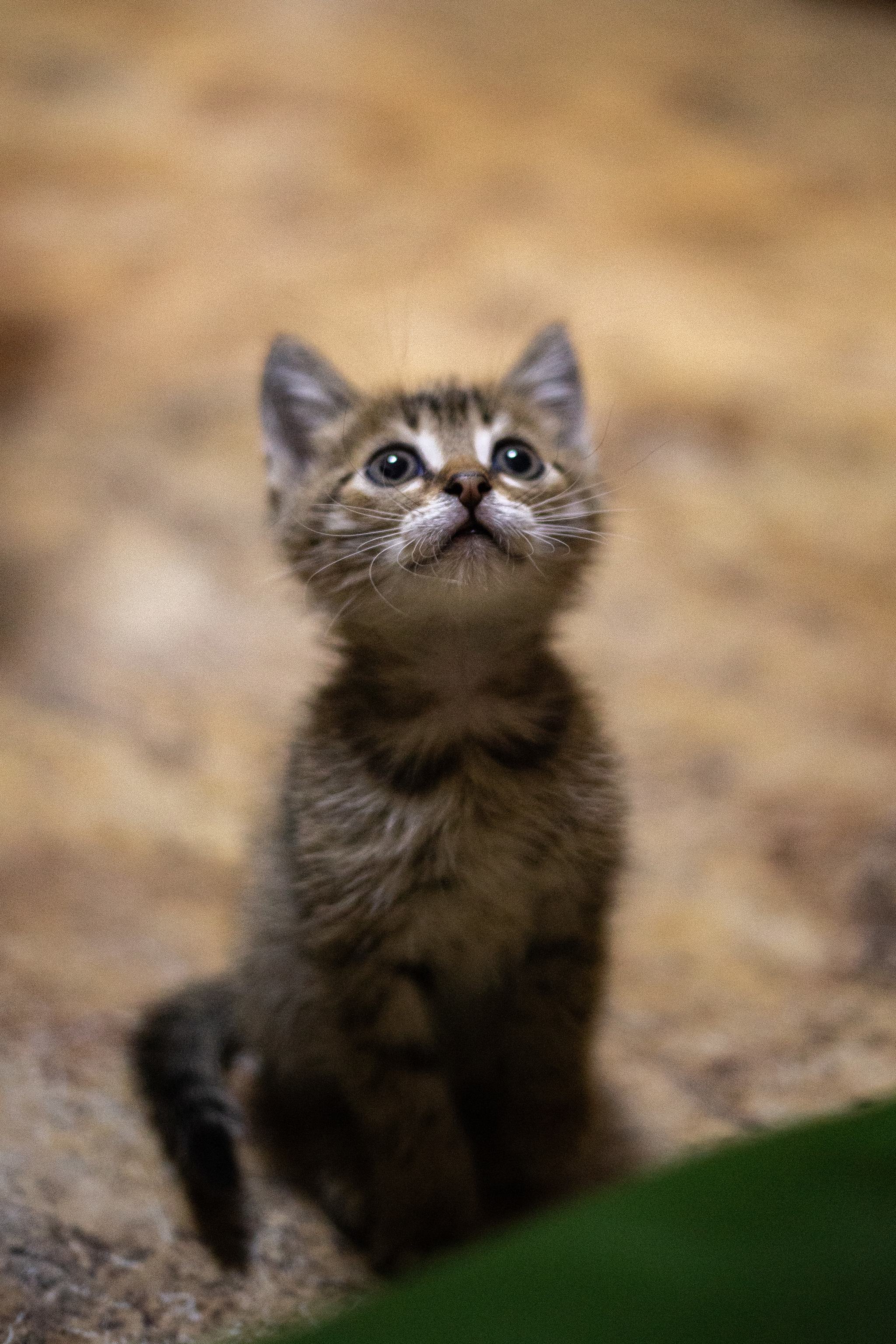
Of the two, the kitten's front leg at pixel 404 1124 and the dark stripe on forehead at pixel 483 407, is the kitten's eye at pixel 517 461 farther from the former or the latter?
the kitten's front leg at pixel 404 1124

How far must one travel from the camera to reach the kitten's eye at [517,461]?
1849 mm

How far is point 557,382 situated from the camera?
2.15 meters

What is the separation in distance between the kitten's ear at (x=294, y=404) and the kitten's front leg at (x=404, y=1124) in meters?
0.88

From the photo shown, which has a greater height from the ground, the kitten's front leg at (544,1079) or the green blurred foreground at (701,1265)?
the green blurred foreground at (701,1265)

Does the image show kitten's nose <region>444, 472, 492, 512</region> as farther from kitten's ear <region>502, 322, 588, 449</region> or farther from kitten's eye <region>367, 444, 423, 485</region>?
kitten's ear <region>502, 322, 588, 449</region>

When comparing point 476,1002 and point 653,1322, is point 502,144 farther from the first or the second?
point 653,1322

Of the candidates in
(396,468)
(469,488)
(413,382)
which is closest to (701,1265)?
(469,488)

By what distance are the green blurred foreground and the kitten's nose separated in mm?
966

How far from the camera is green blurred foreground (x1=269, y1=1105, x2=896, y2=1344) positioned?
0.73 metres

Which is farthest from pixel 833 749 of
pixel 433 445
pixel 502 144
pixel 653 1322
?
pixel 502 144

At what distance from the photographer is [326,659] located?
9.89ft

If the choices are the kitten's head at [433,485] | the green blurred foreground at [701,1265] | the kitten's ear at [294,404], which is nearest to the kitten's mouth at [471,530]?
the kitten's head at [433,485]

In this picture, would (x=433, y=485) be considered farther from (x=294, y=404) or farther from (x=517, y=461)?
(x=294, y=404)

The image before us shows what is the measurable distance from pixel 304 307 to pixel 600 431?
50.2 inches
